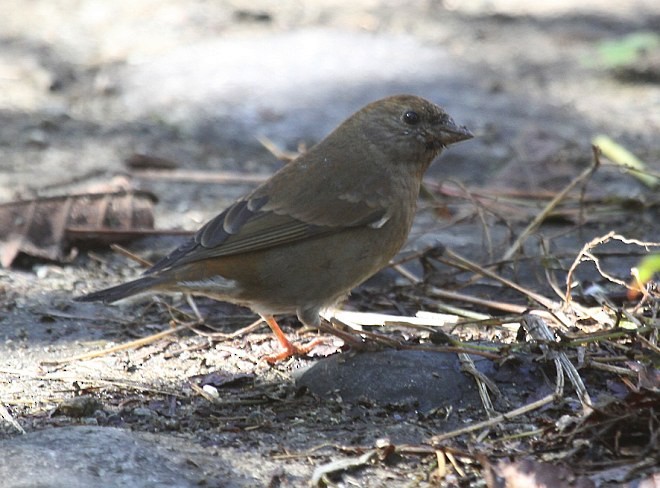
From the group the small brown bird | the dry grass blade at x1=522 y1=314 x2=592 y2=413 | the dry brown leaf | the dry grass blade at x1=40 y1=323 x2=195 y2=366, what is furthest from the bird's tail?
the dry grass blade at x1=522 y1=314 x2=592 y2=413

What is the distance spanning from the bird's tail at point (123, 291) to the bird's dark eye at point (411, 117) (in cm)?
143

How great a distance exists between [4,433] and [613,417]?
2.07 meters

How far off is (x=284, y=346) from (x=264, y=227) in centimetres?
54

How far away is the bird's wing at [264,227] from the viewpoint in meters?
4.55

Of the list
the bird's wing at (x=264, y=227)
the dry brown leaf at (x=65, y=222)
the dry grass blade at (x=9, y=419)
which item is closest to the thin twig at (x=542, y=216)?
the bird's wing at (x=264, y=227)

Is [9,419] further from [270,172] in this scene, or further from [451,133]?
[270,172]

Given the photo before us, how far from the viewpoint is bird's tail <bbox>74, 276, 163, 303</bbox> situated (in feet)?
14.0

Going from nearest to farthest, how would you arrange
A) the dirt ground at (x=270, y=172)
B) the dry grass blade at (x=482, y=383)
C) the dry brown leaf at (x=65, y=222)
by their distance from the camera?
1. the dirt ground at (x=270, y=172)
2. the dry grass blade at (x=482, y=383)
3. the dry brown leaf at (x=65, y=222)

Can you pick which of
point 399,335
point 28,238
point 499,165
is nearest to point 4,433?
point 399,335

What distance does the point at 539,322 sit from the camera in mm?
4141

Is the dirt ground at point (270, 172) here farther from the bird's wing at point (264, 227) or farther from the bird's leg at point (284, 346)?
the bird's wing at point (264, 227)

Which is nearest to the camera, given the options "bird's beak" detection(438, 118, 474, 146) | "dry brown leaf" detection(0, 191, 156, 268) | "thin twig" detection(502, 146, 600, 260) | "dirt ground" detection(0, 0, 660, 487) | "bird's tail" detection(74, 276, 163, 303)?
"dirt ground" detection(0, 0, 660, 487)

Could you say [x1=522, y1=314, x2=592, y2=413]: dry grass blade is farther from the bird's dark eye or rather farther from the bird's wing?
the bird's dark eye

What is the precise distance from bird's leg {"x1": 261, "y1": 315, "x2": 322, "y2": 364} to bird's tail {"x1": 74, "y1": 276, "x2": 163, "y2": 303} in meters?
0.57
